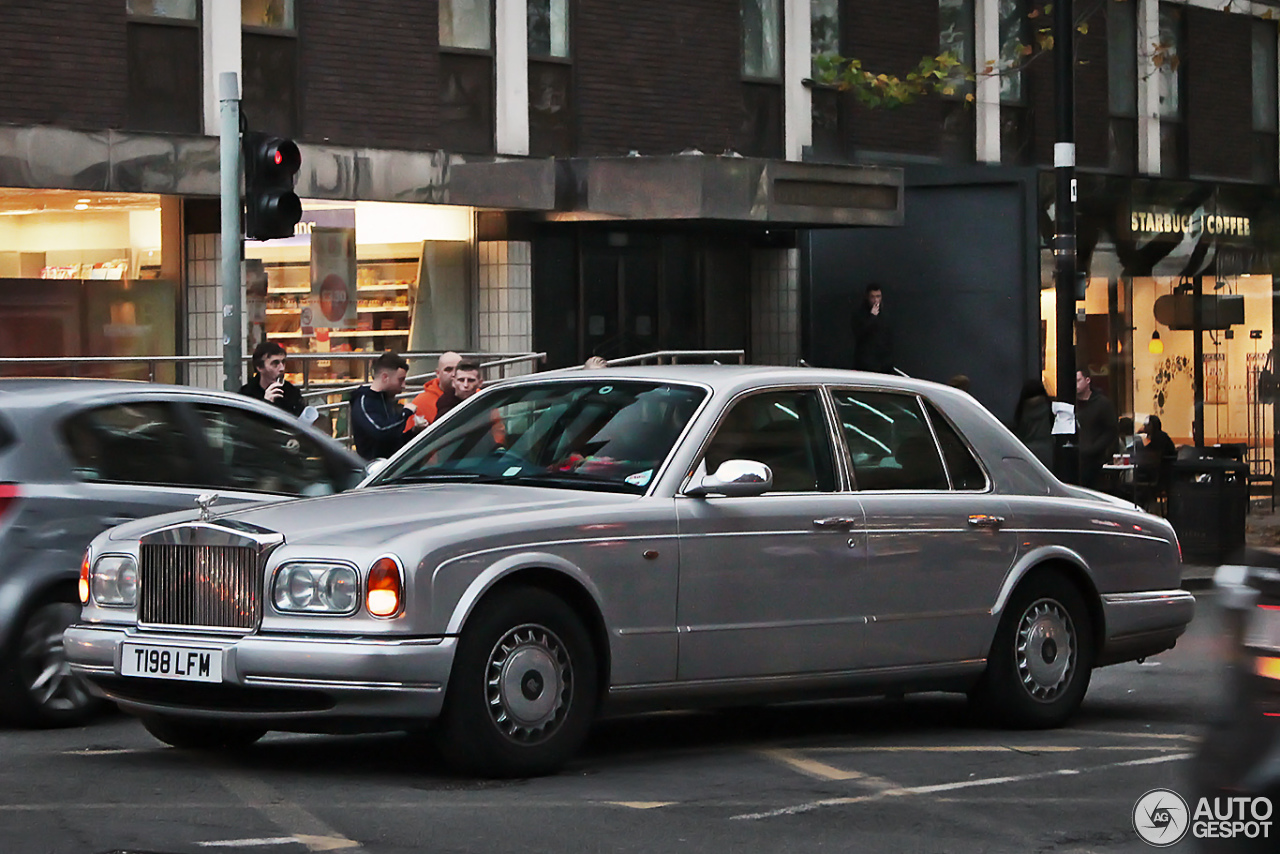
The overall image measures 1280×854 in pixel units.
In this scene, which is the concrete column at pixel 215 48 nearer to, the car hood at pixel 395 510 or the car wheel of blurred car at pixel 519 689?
the car hood at pixel 395 510

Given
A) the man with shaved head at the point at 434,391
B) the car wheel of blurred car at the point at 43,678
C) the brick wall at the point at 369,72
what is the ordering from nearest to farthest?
the car wheel of blurred car at the point at 43,678 → the man with shaved head at the point at 434,391 → the brick wall at the point at 369,72

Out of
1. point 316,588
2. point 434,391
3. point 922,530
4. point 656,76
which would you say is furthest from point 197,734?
point 656,76

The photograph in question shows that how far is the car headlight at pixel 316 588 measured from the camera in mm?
7352

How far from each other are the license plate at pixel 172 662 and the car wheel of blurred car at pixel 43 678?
5.03ft

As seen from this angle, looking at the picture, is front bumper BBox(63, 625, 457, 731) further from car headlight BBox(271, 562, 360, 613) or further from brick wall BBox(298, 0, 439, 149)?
brick wall BBox(298, 0, 439, 149)

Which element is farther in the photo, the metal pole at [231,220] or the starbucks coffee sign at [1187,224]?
the starbucks coffee sign at [1187,224]

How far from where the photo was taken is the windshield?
8.36m

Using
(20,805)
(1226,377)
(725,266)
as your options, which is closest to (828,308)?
(725,266)

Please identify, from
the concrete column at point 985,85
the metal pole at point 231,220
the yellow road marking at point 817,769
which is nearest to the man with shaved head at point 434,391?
the metal pole at point 231,220

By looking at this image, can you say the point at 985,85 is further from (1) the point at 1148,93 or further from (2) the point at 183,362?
Result: (2) the point at 183,362

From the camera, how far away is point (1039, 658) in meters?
9.41

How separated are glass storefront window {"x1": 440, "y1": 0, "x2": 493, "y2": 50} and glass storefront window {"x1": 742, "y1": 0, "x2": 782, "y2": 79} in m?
3.84

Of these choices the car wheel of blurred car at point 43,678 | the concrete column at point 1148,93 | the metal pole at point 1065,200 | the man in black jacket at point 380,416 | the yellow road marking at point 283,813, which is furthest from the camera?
the concrete column at point 1148,93

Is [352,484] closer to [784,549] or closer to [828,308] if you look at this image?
[784,549]
